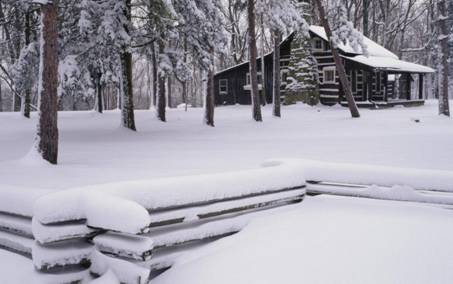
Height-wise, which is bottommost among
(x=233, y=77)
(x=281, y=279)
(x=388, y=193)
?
(x=281, y=279)

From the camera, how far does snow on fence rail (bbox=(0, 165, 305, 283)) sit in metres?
4.56

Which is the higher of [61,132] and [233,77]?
[233,77]

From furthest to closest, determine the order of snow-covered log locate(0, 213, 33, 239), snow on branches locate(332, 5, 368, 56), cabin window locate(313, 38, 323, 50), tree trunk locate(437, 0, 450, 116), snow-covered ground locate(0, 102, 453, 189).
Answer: cabin window locate(313, 38, 323, 50) → snow on branches locate(332, 5, 368, 56) → tree trunk locate(437, 0, 450, 116) → snow-covered ground locate(0, 102, 453, 189) → snow-covered log locate(0, 213, 33, 239)

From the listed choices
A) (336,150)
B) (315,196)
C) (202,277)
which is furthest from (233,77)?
(202,277)

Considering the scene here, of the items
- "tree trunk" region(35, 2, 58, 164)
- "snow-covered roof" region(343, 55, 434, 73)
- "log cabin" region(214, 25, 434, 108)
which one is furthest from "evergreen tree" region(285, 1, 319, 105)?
"tree trunk" region(35, 2, 58, 164)

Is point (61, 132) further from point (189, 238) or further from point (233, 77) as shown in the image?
point (233, 77)

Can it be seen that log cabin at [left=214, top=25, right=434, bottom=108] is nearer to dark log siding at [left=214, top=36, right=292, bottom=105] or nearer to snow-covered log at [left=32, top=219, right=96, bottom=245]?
dark log siding at [left=214, top=36, right=292, bottom=105]

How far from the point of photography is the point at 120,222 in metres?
4.46

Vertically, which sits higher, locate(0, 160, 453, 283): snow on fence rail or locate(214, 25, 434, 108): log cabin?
locate(214, 25, 434, 108): log cabin

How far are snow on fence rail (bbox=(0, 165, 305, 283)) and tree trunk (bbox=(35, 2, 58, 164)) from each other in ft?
15.8

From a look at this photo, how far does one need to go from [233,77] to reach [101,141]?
28416 millimetres

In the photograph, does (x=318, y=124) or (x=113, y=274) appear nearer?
(x=113, y=274)

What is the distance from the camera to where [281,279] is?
4.80 meters

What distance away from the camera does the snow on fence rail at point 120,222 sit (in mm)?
4559
